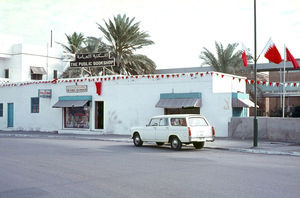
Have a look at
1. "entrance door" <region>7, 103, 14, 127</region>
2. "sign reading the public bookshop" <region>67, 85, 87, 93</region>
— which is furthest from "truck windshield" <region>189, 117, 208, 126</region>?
"entrance door" <region>7, 103, 14, 127</region>

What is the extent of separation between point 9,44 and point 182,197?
44730mm

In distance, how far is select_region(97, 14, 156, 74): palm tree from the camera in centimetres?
3841

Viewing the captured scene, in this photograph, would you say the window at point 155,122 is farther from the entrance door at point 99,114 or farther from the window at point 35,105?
the window at point 35,105

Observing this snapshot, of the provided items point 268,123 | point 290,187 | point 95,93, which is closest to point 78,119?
point 95,93

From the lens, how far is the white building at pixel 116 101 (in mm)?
24828

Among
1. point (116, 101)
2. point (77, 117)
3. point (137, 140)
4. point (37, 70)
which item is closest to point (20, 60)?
point (37, 70)

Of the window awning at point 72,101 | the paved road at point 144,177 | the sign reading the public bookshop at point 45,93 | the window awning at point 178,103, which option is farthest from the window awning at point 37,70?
the paved road at point 144,177

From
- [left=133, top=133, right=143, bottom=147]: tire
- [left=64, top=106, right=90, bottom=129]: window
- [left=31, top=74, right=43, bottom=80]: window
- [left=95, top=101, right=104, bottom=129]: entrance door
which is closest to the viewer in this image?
[left=133, top=133, right=143, bottom=147]: tire

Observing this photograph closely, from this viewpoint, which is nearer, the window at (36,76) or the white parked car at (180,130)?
the white parked car at (180,130)

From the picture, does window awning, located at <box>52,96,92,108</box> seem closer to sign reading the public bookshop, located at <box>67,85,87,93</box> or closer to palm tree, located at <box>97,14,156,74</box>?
sign reading the public bookshop, located at <box>67,85,87,93</box>

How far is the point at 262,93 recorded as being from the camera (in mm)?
37469

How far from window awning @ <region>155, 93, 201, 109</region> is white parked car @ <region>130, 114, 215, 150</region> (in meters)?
5.85

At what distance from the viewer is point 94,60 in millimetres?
31578

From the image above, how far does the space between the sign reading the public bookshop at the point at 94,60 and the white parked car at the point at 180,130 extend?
12.8m
